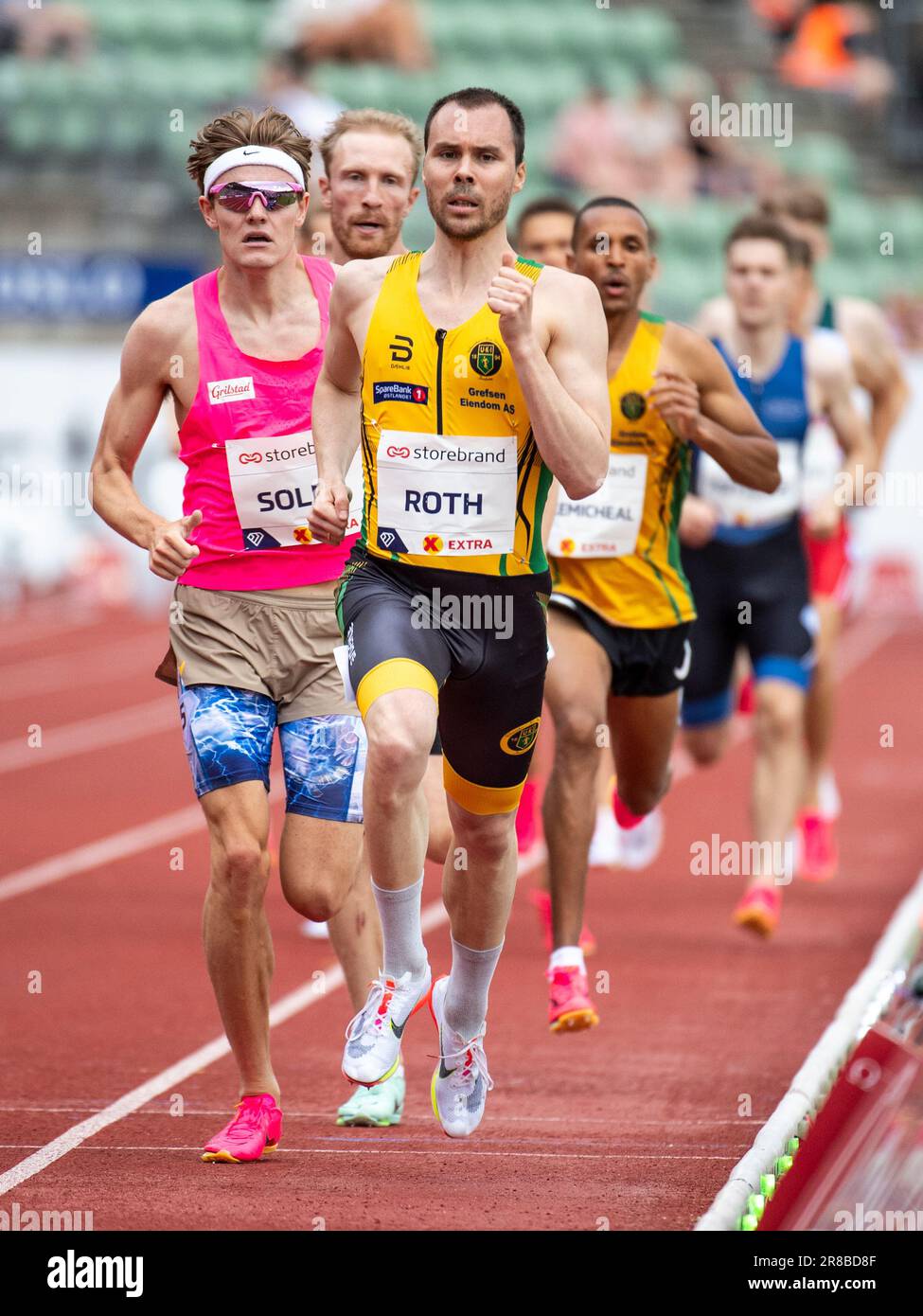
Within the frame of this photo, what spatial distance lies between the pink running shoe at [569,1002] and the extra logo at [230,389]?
1.99 m

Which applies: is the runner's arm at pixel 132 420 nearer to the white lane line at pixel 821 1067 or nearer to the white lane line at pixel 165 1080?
the white lane line at pixel 165 1080

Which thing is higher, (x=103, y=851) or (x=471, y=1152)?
(x=471, y=1152)

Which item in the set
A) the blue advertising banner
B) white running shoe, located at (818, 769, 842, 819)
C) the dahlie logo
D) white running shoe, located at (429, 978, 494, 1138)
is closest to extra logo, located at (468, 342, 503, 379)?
the dahlie logo

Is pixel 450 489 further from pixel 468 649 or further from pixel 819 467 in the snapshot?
pixel 819 467

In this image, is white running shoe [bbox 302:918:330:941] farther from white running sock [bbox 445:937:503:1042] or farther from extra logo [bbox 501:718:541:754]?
extra logo [bbox 501:718:541:754]

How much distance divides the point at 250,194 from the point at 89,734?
1124 centimetres

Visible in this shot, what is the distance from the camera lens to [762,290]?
8.89 meters

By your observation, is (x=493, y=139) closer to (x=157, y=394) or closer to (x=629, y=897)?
(x=157, y=394)

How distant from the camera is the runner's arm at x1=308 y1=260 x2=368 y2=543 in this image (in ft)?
17.0

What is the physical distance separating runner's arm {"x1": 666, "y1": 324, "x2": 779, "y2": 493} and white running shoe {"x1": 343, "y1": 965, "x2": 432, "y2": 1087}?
7.17 ft

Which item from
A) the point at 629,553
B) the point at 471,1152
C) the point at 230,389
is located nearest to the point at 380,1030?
the point at 471,1152

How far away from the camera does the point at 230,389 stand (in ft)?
18.6

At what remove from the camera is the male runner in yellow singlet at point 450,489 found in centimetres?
506
